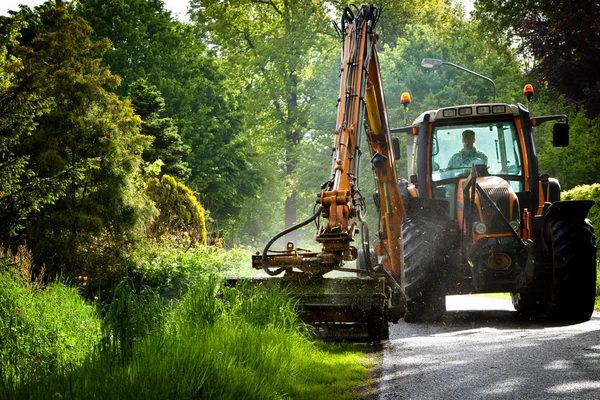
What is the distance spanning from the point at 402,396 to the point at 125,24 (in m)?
30.8

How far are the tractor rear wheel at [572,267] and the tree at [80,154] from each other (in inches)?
318

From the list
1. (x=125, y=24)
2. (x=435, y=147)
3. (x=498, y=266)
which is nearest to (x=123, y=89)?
(x=125, y=24)

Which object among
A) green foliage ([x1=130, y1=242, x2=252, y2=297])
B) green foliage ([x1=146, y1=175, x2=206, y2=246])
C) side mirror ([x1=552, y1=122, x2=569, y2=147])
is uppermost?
side mirror ([x1=552, y1=122, x2=569, y2=147])

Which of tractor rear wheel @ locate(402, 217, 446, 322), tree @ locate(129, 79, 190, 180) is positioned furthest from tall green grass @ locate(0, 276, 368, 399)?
tree @ locate(129, 79, 190, 180)

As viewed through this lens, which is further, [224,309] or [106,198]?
[106,198]

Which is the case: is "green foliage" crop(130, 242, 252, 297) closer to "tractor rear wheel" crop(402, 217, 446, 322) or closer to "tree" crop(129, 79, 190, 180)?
"tractor rear wheel" crop(402, 217, 446, 322)

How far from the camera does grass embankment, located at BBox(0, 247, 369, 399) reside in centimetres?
545

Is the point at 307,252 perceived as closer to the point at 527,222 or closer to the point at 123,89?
the point at 527,222

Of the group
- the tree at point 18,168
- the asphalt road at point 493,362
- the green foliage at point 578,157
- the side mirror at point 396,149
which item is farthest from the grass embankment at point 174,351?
the green foliage at point 578,157

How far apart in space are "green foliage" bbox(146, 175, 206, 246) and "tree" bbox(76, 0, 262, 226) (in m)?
12.1

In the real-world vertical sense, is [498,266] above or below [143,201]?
below

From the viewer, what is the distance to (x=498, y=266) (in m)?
10.6

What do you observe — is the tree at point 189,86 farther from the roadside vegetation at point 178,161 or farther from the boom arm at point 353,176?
the boom arm at point 353,176

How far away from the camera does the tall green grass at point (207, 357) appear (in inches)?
211
